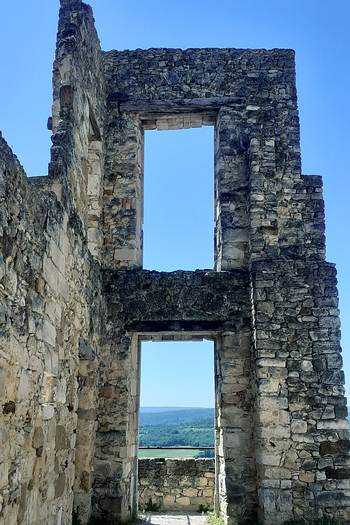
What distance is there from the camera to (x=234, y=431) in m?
7.24

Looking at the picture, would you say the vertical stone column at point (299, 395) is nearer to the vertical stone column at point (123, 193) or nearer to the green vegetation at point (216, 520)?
the green vegetation at point (216, 520)

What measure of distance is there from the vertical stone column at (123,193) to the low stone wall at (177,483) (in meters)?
3.93

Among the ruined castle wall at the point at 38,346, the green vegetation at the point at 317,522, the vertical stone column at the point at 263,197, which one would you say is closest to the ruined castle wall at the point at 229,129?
the vertical stone column at the point at 263,197

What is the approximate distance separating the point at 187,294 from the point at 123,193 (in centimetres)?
177

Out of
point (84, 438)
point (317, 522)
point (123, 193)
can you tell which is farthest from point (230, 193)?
point (317, 522)

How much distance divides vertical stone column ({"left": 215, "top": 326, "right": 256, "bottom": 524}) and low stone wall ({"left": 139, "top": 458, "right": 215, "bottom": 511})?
2.27 metres

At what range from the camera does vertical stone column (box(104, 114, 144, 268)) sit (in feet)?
26.3

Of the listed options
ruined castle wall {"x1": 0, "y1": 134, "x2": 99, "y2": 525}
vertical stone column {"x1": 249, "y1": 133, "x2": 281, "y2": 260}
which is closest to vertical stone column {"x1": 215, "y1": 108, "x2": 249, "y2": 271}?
vertical stone column {"x1": 249, "y1": 133, "x2": 281, "y2": 260}

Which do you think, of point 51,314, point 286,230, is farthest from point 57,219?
point 286,230

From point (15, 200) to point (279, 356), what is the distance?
4.12 meters

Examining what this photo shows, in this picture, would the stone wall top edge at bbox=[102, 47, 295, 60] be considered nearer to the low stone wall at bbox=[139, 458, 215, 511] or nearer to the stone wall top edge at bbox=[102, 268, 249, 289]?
the stone wall top edge at bbox=[102, 268, 249, 289]

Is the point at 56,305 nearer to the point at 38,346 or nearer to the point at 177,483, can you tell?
the point at 38,346

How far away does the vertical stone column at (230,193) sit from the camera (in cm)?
798

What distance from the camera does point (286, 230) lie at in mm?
7969
